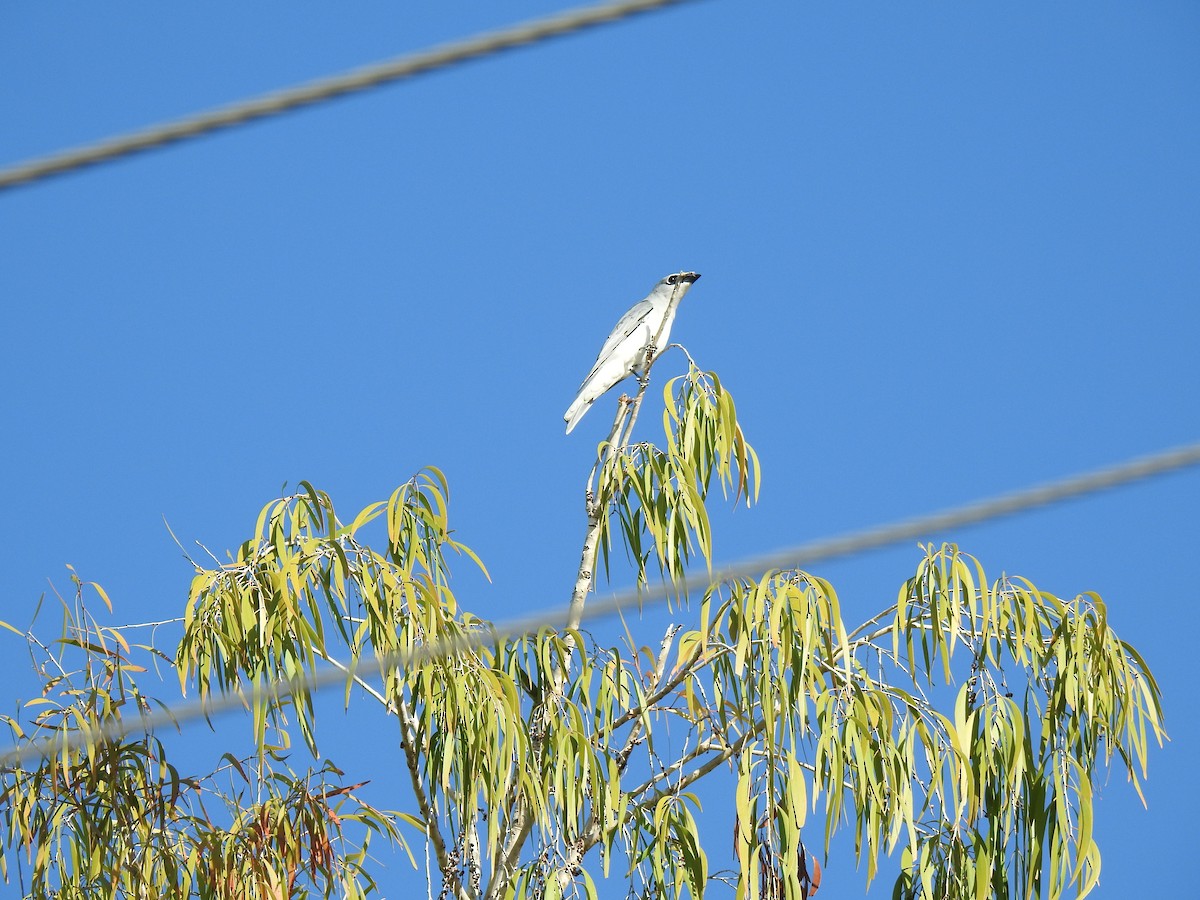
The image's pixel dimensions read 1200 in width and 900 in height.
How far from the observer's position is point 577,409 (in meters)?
6.25

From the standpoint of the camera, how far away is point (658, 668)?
4043 millimetres

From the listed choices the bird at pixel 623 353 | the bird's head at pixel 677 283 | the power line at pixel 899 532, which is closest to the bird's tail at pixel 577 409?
the bird at pixel 623 353

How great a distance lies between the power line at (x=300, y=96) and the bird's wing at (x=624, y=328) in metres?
4.59

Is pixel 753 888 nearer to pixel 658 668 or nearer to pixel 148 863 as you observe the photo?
pixel 658 668

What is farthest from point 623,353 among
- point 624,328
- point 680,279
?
point 680,279

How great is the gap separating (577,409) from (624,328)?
1.40ft

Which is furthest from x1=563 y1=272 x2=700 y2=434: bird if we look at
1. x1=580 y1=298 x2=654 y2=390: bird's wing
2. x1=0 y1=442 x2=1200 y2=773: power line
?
x1=0 y1=442 x2=1200 y2=773: power line

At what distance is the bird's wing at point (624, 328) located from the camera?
20.7ft

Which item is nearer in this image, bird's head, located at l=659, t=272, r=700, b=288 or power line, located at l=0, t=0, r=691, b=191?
power line, located at l=0, t=0, r=691, b=191

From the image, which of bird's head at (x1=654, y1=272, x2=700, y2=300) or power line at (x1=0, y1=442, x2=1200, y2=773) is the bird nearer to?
bird's head at (x1=654, y1=272, x2=700, y2=300)

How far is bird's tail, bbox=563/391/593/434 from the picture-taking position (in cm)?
620

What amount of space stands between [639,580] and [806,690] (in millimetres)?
566

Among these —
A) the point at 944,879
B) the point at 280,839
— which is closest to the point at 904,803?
the point at 944,879

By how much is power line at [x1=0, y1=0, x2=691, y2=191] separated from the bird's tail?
450 centimetres
